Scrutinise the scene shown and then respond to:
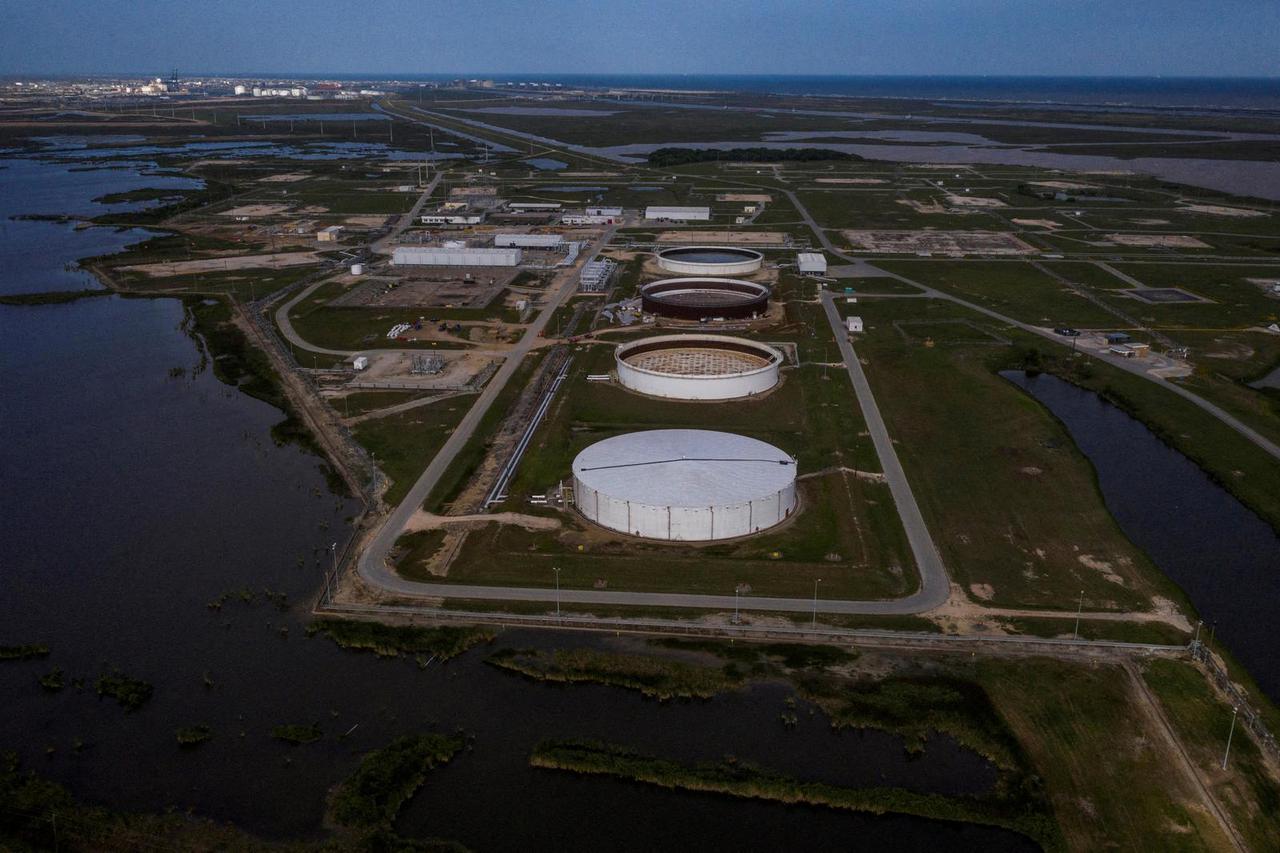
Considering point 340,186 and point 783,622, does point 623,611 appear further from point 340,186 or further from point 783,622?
point 340,186

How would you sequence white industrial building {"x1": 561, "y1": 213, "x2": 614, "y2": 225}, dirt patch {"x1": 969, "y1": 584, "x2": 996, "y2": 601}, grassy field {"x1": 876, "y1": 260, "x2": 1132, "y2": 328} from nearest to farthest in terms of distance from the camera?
dirt patch {"x1": 969, "y1": 584, "x2": 996, "y2": 601} → grassy field {"x1": 876, "y1": 260, "x2": 1132, "y2": 328} → white industrial building {"x1": 561, "y1": 213, "x2": 614, "y2": 225}

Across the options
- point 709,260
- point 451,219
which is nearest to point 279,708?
point 709,260

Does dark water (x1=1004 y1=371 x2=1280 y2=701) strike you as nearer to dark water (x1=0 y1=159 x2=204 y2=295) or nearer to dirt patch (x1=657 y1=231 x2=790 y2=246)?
dirt patch (x1=657 y1=231 x2=790 y2=246)

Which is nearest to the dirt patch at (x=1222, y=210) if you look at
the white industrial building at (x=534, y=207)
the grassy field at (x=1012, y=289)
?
the grassy field at (x=1012, y=289)

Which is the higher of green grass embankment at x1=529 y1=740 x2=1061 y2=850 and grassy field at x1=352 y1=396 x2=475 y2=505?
grassy field at x1=352 y1=396 x2=475 y2=505

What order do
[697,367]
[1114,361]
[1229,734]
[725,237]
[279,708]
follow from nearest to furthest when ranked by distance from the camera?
[1229,734] < [279,708] < [697,367] < [1114,361] < [725,237]

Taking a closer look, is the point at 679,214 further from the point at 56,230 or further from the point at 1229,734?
the point at 1229,734

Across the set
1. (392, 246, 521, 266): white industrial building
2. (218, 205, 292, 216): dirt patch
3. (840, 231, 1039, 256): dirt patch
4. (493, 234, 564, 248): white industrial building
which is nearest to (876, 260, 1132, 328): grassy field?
(840, 231, 1039, 256): dirt patch
